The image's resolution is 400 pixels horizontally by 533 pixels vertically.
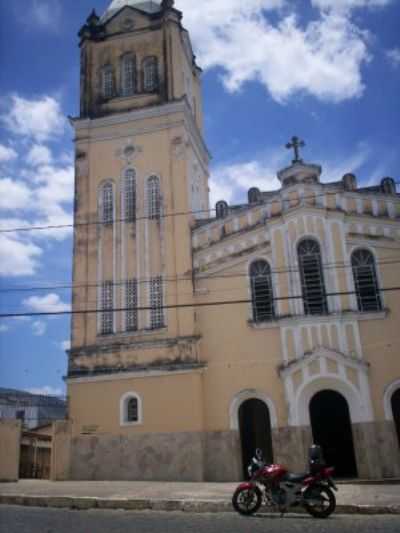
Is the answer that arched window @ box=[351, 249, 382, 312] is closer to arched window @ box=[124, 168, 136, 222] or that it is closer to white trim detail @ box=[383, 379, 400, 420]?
white trim detail @ box=[383, 379, 400, 420]

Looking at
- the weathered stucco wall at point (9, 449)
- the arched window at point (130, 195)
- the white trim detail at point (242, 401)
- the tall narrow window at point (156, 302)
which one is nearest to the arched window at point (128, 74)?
the arched window at point (130, 195)

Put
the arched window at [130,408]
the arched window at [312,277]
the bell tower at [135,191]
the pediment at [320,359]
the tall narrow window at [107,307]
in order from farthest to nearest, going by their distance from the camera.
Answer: the tall narrow window at [107,307] → the bell tower at [135,191] → the arched window at [130,408] → the arched window at [312,277] → the pediment at [320,359]

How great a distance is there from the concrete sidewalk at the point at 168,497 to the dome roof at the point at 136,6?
20.3 metres

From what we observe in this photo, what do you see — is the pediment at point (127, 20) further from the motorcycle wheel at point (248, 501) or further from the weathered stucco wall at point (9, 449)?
the motorcycle wheel at point (248, 501)

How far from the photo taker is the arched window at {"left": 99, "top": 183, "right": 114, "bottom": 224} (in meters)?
22.2

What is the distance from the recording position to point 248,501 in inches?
408

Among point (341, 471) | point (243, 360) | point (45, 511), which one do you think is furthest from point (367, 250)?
point (45, 511)

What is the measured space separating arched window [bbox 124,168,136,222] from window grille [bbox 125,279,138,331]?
2.76 meters

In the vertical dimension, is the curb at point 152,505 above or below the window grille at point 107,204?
below

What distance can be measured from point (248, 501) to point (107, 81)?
64.4ft

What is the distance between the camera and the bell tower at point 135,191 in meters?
20.1

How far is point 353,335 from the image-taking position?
59.5 ft

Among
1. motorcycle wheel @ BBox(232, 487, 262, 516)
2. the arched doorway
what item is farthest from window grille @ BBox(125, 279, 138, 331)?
motorcycle wheel @ BBox(232, 487, 262, 516)

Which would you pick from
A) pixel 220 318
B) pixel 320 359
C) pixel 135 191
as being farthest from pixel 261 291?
pixel 135 191
